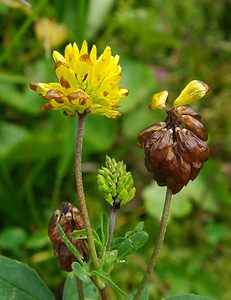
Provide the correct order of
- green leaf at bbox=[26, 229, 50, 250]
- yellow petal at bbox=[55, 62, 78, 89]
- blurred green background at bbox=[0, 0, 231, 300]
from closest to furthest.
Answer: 1. yellow petal at bbox=[55, 62, 78, 89]
2. green leaf at bbox=[26, 229, 50, 250]
3. blurred green background at bbox=[0, 0, 231, 300]

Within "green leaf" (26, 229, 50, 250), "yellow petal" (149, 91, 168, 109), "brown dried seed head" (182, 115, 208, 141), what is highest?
"yellow petal" (149, 91, 168, 109)

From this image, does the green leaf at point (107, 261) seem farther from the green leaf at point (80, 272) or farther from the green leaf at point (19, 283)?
the green leaf at point (19, 283)

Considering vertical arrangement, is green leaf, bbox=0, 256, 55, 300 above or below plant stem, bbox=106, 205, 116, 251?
below

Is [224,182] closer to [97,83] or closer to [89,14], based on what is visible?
[89,14]

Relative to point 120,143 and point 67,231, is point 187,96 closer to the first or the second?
point 67,231

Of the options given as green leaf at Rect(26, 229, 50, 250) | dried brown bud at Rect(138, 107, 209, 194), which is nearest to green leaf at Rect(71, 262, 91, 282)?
dried brown bud at Rect(138, 107, 209, 194)

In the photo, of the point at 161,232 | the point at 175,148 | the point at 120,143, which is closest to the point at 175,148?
the point at 175,148

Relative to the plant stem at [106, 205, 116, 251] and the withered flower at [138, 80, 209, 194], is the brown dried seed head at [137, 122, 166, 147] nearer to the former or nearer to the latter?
the withered flower at [138, 80, 209, 194]
